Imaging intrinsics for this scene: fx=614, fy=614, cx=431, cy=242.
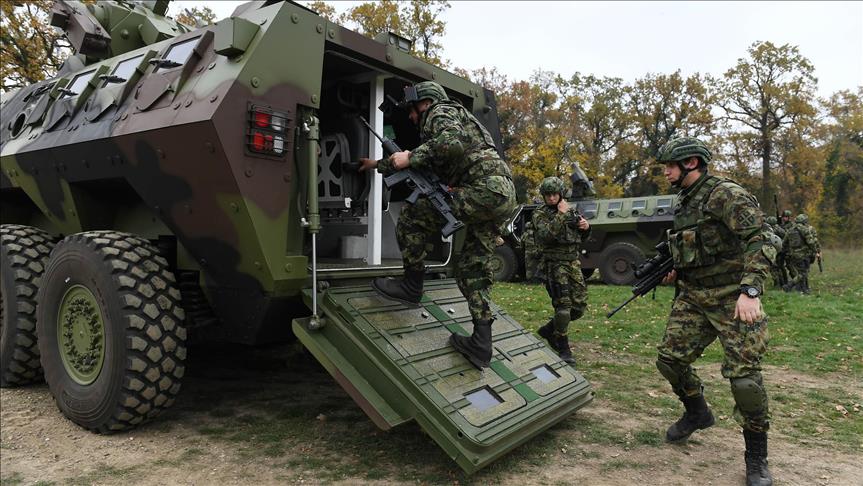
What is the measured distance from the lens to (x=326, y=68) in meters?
4.29

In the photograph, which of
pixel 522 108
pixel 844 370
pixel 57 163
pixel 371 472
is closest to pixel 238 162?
pixel 371 472

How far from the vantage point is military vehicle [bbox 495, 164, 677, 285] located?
12.9m

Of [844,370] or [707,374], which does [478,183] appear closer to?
[707,374]

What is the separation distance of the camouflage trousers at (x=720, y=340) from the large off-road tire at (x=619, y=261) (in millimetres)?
9540

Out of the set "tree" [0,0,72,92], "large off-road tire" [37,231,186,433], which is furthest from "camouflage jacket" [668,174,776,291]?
"tree" [0,0,72,92]

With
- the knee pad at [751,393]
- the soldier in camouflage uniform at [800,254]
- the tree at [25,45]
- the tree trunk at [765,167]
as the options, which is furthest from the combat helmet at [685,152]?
the tree trunk at [765,167]

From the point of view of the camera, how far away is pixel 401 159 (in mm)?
3570

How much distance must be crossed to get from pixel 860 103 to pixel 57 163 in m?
35.4

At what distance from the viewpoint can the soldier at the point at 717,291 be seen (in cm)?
310

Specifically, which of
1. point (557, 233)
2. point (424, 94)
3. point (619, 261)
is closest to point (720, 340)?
point (424, 94)

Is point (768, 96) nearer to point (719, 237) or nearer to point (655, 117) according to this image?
point (655, 117)

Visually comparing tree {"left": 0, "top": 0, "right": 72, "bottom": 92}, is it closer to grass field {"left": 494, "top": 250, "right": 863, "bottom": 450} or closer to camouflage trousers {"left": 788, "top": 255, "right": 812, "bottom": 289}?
grass field {"left": 494, "top": 250, "right": 863, "bottom": 450}

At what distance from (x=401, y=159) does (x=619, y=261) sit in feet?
34.1

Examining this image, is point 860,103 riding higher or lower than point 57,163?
higher
